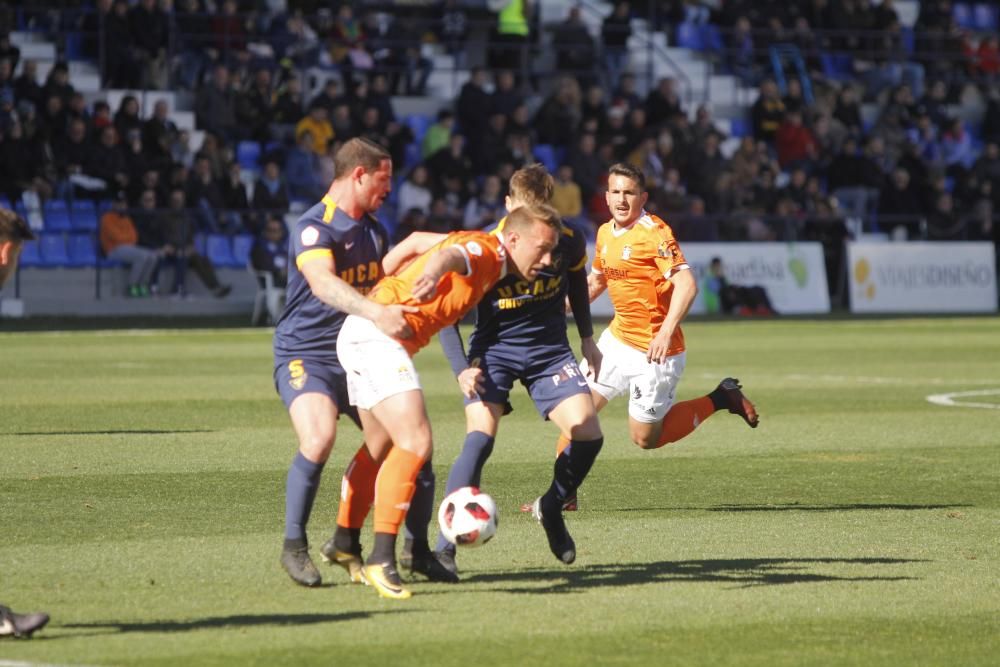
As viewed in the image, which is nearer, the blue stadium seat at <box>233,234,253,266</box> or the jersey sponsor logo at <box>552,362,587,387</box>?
the jersey sponsor logo at <box>552,362,587,387</box>

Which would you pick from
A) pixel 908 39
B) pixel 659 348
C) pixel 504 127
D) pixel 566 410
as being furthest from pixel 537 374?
pixel 908 39

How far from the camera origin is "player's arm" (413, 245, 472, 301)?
23.4 feet

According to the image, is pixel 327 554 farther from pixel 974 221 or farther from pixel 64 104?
pixel 974 221

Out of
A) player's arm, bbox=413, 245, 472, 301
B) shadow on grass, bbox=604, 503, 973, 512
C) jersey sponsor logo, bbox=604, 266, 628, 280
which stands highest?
player's arm, bbox=413, 245, 472, 301

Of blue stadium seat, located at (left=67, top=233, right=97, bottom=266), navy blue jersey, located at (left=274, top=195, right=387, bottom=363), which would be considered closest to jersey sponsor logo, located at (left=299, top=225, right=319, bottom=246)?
navy blue jersey, located at (left=274, top=195, right=387, bottom=363)

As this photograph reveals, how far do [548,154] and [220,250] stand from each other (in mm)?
7369

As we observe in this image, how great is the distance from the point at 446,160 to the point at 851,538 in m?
21.8

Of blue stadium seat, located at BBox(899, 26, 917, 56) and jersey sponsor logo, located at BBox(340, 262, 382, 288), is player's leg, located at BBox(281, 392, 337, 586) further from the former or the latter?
blue stadium seat, located at BBox(899, 26, 917, 56)

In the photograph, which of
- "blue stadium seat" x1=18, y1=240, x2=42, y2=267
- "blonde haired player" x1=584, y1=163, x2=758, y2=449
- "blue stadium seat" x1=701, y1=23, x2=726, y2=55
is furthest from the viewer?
"blue stadium seat" x1=701, y1=23, x2=726, y2=55

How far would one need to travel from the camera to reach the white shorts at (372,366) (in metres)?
7.28

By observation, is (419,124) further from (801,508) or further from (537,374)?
(537,374)

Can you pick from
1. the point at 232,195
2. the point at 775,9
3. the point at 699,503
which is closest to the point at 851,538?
the point at 699,503

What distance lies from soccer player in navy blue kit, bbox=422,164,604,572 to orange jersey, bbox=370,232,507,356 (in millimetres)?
706

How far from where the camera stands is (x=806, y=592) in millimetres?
7586
